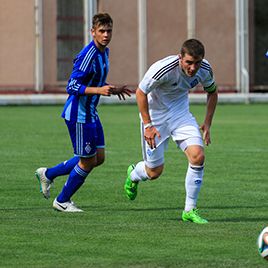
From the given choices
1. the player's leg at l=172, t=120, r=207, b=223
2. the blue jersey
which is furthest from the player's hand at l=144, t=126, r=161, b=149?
the blue jersey

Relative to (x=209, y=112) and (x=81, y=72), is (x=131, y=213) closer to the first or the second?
(x=209, y=112)

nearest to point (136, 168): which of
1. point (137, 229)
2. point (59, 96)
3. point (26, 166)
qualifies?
point (137, 229)

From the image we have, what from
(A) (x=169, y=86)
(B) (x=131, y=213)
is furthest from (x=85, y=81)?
(B) (x=131, y=213)

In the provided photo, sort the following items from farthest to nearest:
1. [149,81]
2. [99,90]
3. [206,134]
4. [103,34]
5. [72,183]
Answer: [72,183] < [103,34] < [206,134] < [99,90] < [149,81]

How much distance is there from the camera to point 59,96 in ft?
114

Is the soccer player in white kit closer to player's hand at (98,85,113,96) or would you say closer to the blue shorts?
player's hand at (98,85,113,96)

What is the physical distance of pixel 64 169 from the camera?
12484 millimetres

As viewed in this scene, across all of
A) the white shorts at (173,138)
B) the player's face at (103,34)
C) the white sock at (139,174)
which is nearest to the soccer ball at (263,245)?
the white shorts at (173,138)

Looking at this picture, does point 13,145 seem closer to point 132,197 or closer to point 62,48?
point 132,197

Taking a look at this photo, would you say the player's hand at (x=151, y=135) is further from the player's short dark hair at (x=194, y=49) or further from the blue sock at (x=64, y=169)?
the blue sock at (x=64, y=169)

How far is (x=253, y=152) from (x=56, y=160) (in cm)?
328

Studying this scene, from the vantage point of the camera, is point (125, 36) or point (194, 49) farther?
point (125, 36)

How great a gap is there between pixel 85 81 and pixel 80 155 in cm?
75

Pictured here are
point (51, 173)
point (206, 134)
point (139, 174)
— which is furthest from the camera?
point (51, 173)
